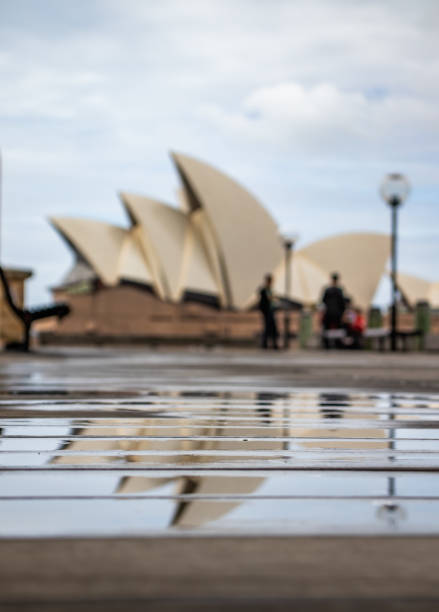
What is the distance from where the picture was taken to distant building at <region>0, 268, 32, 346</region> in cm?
1167

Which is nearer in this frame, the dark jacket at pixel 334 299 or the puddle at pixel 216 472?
the puddle at pixel 216 472

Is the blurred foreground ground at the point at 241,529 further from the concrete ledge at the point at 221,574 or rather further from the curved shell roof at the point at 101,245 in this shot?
the curved shell roof at the point at 101,245

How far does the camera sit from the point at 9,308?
11.9 metres

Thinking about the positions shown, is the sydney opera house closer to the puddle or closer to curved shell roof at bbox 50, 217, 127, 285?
curved shell roof at bbox 50, 217, 127, 285

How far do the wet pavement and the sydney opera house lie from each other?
111 feet

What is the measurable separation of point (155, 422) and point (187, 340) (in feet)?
64.9

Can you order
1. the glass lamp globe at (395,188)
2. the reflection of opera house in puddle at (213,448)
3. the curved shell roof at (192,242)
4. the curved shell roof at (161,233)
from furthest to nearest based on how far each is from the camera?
1. the curved shell roof at (161,233)
2. the curved shell roof at (192,242)
3. the glass lamp globe at (395,188)
4. the reflection of opera house in puddle at (213,448)

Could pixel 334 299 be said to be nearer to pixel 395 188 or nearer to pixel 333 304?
pixel 333 304

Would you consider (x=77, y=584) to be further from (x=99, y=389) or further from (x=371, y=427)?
(x=99, y=389)

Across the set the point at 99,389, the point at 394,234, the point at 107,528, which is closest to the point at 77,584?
the point at 107,528

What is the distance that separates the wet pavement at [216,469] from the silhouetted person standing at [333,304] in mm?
11642

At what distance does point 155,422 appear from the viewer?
2557 millimetres

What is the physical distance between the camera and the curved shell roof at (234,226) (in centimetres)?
3847

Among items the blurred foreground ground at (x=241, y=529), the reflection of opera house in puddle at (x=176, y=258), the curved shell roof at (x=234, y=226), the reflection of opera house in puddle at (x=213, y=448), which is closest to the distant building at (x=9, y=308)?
the reflection of opera house in puddle at (x=213, y=448)
